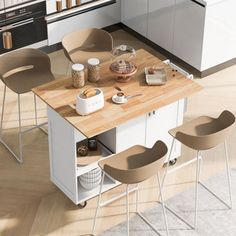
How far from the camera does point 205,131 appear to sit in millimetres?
6398

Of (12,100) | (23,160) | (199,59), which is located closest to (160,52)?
(199,59)

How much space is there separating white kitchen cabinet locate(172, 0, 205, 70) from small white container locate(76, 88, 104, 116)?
2219mm

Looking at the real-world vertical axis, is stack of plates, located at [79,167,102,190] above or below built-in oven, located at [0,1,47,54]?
below

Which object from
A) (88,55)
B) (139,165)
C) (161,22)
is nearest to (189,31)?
(161,22)

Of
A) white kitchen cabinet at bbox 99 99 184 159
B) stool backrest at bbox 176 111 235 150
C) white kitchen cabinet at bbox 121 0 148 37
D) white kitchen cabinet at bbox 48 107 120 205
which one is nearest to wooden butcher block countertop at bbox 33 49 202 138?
white kitchen cabinet at bbox 48 107 120 205

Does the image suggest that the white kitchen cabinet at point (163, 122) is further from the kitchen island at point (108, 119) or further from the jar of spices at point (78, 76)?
the jar of spices at point (78, 76)

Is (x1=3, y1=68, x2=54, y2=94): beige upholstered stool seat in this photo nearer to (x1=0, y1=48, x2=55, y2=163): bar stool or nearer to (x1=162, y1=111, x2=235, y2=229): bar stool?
(x1=0, y1=48, x2=55, y2=163): bar stool

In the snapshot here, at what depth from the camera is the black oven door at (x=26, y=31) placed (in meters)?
8.20

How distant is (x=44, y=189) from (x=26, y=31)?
2.25m

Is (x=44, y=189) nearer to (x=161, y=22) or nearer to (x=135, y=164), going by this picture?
(x=135, y=164)

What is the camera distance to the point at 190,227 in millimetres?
6344

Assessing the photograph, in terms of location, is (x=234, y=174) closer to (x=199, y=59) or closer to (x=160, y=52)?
(x=199, y=59)

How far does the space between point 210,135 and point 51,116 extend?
54.6 inches

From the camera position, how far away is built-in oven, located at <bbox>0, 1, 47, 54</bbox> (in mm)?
8102
